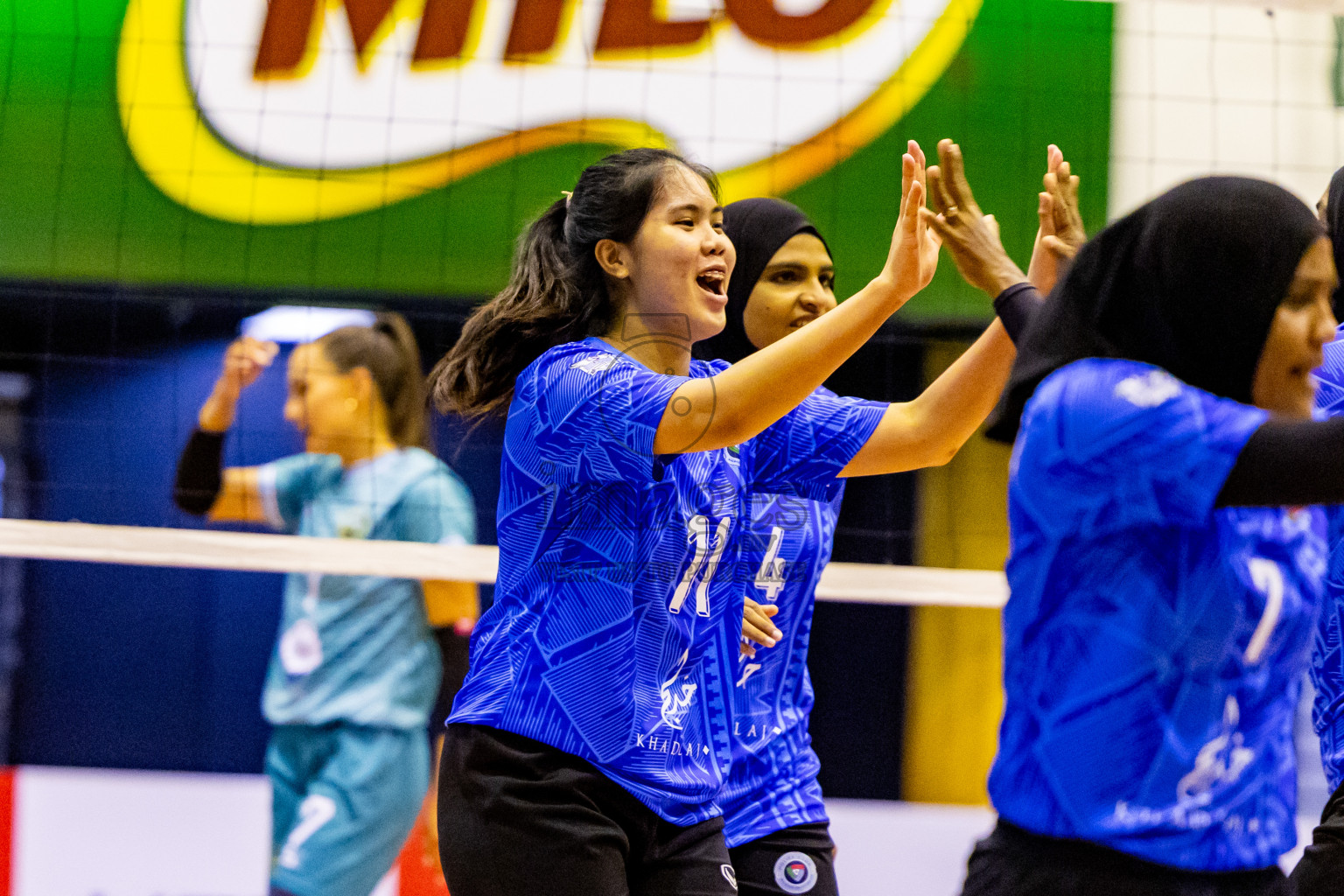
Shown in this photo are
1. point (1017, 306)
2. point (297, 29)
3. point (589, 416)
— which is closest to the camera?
point (1017, 306)

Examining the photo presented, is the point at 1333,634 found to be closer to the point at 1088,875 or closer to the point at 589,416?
the point at 1088,875

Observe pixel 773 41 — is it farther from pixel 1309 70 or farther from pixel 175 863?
pixel 175 863

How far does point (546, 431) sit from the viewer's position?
6.26ft

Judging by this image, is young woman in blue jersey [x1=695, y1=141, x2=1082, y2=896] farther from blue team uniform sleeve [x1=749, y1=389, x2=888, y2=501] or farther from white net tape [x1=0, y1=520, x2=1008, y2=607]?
white net tape [x1=0, y1=520, x2=1008, y2=607]

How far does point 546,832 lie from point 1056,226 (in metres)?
1.16

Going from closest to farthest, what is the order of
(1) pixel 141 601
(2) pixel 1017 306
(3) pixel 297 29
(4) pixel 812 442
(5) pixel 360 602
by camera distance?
(2) pixel 1017 306, (4) pixel 812 442, (5) pixel 360 602, (3) pixel 297 29, (1) pixel 141 601

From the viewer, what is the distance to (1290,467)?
50.3 inches

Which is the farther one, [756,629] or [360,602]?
[360,602]

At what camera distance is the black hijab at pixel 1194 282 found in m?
1.32

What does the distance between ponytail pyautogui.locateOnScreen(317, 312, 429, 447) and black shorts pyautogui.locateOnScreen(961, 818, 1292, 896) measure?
9.69 ft

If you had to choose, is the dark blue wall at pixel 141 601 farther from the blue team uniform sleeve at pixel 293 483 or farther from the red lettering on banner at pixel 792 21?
the red lettering on banner at pixel 792 21

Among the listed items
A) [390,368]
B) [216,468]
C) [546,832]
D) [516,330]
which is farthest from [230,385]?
[546,832]

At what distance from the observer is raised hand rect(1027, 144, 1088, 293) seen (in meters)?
2.01

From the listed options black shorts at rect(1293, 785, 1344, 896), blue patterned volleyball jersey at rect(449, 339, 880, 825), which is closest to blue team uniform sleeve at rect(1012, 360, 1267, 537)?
blue patterned volleyball jersey at rect(449, 339, 880, 825)
